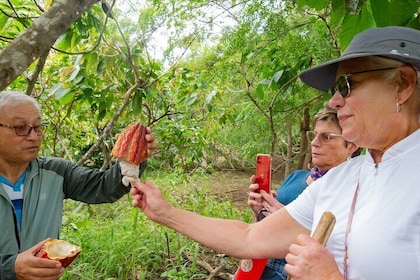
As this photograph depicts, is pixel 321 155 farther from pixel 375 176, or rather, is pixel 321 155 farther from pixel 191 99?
pixel 191 99

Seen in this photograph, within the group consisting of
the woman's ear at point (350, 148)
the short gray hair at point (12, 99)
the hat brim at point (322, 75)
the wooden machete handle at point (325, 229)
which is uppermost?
the hat brim at point (322, 75)

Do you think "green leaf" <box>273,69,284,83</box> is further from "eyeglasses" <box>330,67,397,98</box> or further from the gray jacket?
"eyeglasses" <box>330,67,397,98</box>

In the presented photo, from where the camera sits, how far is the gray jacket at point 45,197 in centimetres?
165

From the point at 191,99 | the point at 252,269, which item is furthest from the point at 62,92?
the point at 252,269

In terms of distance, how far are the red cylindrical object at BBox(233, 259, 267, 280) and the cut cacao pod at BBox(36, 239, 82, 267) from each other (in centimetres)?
100

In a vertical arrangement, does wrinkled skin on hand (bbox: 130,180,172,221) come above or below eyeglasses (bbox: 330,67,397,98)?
below

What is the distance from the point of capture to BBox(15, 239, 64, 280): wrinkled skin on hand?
146 cm

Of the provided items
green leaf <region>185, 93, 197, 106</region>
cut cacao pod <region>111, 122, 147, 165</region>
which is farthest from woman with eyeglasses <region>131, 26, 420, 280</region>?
green leaf <region>185, 93, 197, 106</region>

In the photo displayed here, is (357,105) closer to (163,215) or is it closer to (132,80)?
(163,215)

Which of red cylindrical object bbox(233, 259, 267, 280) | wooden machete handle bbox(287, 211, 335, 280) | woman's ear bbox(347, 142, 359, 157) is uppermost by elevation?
woman's ear bbox(347, 142, 359, 157)

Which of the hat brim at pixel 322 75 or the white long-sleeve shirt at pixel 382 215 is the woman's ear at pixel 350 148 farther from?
the white long-sleeve shirt at pixel 382 215

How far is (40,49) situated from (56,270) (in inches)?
33.6

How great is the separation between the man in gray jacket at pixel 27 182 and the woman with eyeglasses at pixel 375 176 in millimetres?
876

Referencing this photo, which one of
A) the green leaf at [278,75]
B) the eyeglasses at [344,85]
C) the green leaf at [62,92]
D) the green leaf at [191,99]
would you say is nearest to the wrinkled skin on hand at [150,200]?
the eyeglasses at [344,85]
